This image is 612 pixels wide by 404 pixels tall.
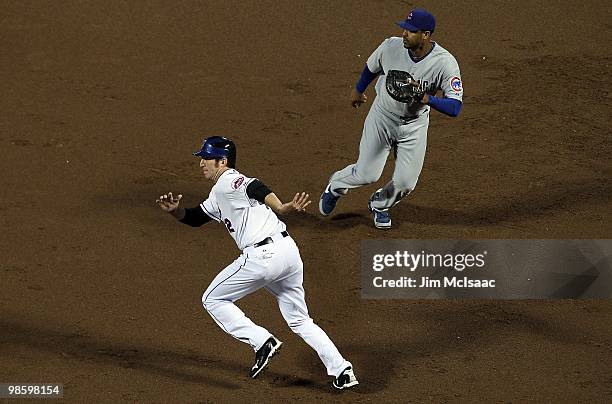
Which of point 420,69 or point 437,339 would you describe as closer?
point 437,339

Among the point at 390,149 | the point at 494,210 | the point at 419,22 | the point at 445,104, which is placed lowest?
the point at 494,210

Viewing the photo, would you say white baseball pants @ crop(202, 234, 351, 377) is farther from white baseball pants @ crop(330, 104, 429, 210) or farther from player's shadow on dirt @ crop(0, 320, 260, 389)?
white baseball pants @ crop(330, 104, 429, 210)

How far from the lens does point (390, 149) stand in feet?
37.4

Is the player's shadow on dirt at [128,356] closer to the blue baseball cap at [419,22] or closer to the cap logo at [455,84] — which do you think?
the cap logo at [455,84]

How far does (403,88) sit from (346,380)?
303cm

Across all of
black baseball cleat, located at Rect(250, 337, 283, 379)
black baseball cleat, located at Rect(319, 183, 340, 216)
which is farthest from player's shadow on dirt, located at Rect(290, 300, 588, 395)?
black baseball cleat, located at Rect(319, 183, 340, 216)

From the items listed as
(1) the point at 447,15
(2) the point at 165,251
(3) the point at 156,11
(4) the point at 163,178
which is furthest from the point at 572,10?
(2) the point at 165,251

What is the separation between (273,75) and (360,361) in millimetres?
6729

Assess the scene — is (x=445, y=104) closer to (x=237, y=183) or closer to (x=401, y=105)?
(x=401, y=105)

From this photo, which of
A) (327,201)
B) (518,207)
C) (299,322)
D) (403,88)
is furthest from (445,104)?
(299,322)

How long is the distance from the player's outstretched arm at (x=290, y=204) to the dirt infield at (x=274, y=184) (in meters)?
1.46

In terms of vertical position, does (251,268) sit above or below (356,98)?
below

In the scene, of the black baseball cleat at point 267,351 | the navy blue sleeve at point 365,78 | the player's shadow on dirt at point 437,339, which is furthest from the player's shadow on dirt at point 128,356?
the navy blue sleeve at point 365,78

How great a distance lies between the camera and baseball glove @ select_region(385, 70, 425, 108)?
34.8 feet
